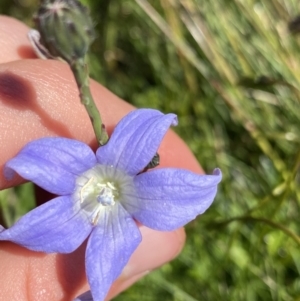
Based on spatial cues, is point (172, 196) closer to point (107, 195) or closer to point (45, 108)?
point (107, 195)

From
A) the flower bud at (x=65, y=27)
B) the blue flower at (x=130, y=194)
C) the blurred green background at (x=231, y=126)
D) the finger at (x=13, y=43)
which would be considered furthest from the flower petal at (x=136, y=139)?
the finger at (x=13, y=43)

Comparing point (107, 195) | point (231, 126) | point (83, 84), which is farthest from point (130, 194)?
point (231, 126)

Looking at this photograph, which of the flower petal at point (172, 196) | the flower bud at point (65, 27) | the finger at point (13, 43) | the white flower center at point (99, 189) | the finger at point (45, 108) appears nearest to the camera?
the flower bud at point (65, 27)

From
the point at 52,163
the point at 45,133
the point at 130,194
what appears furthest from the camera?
the point at 45,133

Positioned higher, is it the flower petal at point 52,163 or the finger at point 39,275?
the flower petal at point 52,163

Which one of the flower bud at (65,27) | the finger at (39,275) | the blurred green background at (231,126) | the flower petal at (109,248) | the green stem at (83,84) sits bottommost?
the blurred green background at (231,126)

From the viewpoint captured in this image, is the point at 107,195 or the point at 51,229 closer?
the point at 51,229

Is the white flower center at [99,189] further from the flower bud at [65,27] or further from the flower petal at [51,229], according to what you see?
the flower bud at [65,27]
